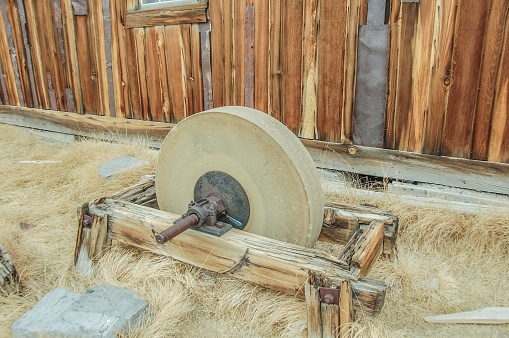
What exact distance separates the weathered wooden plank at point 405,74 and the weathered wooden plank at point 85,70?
13.9 ft

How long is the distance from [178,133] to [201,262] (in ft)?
2.73

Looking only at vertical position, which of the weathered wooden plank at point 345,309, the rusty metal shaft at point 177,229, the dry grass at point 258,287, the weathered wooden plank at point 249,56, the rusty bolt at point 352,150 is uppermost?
the weathered wooden plank at point 249,56

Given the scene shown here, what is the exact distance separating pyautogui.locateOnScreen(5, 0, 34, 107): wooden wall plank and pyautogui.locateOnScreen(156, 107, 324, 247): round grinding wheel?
5258 millimetres

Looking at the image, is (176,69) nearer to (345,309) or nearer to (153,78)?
(153,78)

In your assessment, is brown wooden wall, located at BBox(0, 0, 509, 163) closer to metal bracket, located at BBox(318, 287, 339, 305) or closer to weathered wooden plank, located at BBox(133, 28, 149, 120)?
weathered wooden plank, located at BBox(133, 28, 149, 120)

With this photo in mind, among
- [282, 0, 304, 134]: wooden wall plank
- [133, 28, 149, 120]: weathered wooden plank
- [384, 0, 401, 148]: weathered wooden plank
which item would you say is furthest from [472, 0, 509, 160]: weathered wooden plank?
[133, 28, 149, 120]: weathered wooden plank

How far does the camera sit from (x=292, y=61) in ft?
12.8

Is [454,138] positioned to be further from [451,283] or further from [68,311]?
[68,311]

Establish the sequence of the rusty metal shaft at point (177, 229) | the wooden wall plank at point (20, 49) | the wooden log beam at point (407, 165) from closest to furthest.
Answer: the rusty metal shaft at point (177, 229) < the wooden log beam at point (407, 165) < the wooden wall plank at point (20, 49)

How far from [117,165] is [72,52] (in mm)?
2501

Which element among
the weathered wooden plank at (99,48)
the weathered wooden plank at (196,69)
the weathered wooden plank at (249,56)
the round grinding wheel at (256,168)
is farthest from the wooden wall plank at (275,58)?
the weathered wooden plank at (99,48)

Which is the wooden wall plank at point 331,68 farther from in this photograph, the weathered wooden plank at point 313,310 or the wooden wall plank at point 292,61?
the weathered wooden plank at point 313,310

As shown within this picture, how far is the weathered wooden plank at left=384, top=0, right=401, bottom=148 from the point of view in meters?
3.30

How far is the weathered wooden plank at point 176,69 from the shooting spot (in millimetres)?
4637
